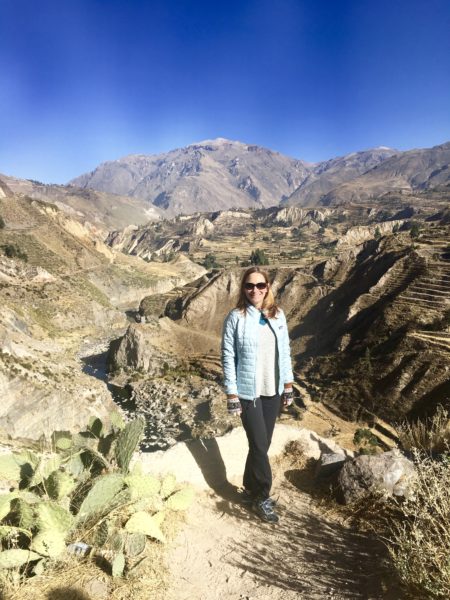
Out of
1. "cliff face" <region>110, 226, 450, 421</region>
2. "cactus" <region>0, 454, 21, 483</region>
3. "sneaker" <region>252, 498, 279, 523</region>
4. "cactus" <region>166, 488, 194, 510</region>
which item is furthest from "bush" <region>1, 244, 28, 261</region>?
"sneaker" <region>252, 498, 279, 523</region>

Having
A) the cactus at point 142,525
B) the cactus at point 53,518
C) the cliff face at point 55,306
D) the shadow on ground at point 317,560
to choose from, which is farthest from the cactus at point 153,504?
the cliff face at point 55,306

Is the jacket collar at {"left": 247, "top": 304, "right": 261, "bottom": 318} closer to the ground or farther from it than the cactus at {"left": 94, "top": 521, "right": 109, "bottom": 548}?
farther from it

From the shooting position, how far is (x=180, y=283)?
92562 mm

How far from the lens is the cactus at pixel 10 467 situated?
4.50 meters

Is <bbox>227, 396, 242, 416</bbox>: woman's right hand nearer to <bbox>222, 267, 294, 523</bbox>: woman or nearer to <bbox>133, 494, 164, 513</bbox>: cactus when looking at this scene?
<bbox>222, 267, 294, 523</bbox>: woman

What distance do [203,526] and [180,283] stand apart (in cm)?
8845

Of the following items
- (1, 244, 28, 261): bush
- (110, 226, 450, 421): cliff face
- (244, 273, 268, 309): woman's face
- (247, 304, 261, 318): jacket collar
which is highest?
(1, 244, 28, 261): bush

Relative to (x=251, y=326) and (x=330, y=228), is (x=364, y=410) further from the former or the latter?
(x=330, y=228)

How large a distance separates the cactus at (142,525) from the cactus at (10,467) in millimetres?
1627

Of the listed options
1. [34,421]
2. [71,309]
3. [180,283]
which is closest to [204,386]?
[34,421]

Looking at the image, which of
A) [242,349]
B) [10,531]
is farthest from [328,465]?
[10,531]

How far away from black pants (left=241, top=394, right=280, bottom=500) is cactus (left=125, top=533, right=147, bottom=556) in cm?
188

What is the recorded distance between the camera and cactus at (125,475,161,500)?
4.45 m

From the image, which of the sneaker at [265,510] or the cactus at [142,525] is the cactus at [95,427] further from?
the sneaker at [265,510]
